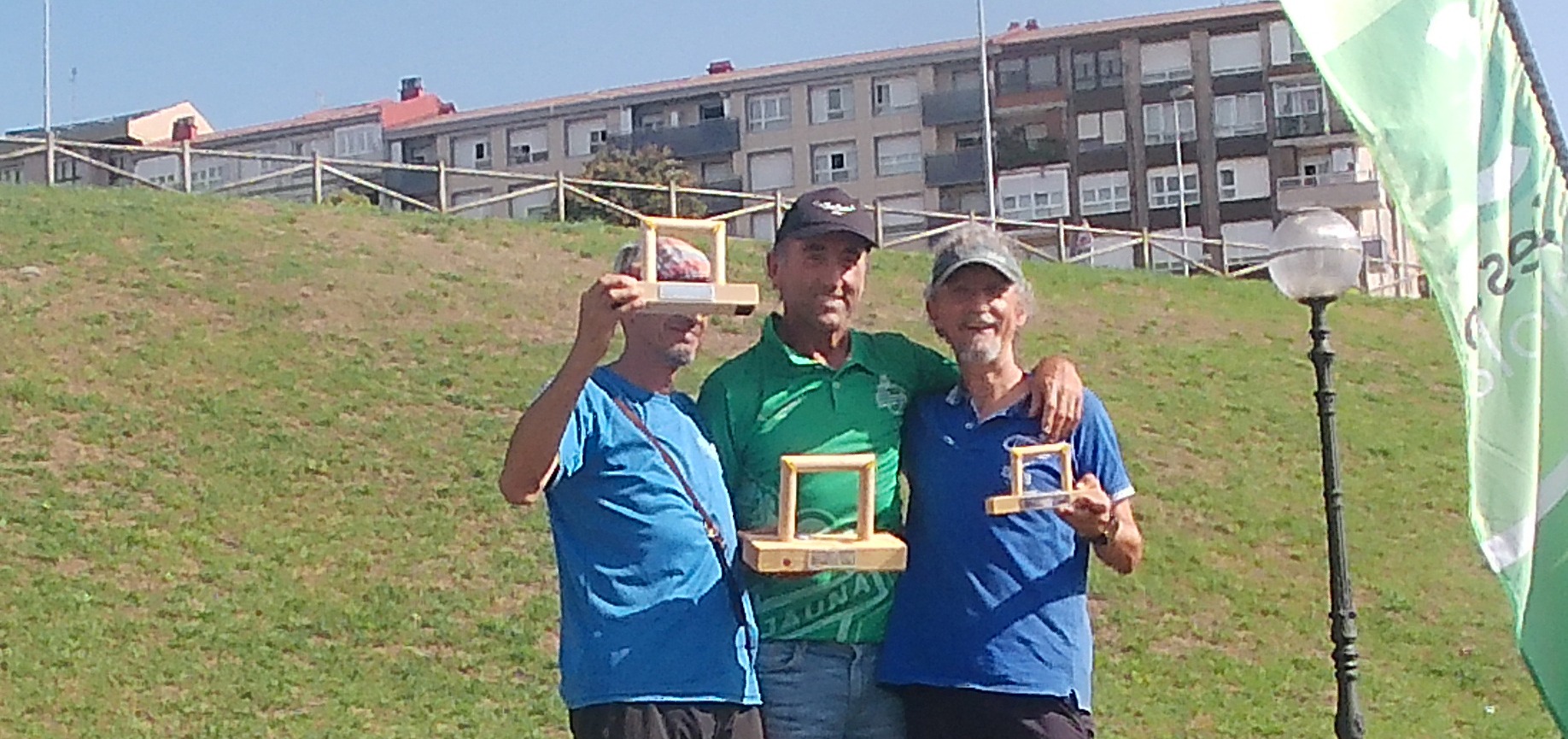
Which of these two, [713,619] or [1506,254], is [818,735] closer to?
[713,619]

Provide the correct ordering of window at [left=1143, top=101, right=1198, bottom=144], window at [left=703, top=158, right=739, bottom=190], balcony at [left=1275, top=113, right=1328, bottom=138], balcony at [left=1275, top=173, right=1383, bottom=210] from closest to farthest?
balcony at [left=1275, top=173, right=1383, bottom=210] < balcony at [left=1275, top=113, right=1328, bottom=138] < window at [left=1143, top=101, right=1198, bottom=144] < window at [left=703, top=158, right=739, bottom=190]

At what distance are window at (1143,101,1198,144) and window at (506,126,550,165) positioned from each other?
19.6 meters

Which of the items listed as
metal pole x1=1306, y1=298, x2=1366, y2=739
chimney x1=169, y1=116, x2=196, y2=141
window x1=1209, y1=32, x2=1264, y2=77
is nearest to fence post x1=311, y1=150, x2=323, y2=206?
metal pole x1=1306, y1=298, x2=1366, y2=739

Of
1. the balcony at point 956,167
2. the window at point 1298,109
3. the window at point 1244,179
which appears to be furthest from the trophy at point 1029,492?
the balcony at point 956,167

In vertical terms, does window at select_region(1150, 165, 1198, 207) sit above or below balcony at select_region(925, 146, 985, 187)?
below

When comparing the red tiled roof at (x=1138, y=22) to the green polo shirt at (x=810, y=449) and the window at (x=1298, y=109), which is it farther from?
the green polo shirt at (x=810, y=449)

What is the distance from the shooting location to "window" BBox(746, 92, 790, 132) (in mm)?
58500

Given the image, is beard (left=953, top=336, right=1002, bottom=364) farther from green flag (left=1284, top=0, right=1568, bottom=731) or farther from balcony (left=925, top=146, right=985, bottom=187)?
balcony (left=925, top=146, right=985, bottom=187)

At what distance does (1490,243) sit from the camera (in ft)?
11.2

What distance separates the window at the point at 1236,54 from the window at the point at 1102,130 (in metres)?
3.05

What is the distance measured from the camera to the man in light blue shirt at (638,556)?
348 centimetres

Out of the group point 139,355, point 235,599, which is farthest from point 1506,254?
point 139,355

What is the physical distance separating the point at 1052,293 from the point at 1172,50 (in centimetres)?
3626

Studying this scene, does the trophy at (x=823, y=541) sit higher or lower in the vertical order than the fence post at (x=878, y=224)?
lower
